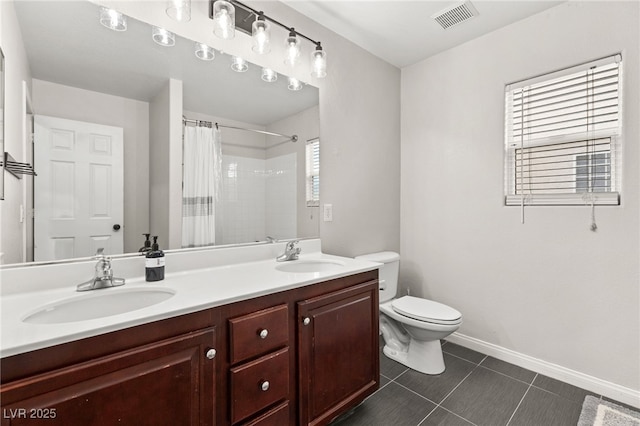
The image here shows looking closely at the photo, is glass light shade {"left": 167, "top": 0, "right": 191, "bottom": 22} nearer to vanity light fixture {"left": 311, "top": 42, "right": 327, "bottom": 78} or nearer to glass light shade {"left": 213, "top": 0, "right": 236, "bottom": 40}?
glass light shade {"left": 213, "top": 0, "right": 236, "bottom": 40}

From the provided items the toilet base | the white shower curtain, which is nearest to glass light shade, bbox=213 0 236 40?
the white shower curtain

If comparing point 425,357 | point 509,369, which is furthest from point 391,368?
point 509,369

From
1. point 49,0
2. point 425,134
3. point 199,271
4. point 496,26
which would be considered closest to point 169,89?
point 49,0

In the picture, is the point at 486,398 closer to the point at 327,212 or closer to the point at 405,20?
the point at 327,212

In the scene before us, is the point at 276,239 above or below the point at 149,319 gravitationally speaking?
above

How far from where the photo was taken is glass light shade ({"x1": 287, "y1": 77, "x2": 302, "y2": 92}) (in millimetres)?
2012

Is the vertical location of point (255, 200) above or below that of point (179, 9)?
below

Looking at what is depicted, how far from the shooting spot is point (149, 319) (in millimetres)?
875

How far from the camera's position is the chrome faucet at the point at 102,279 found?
3.75ft

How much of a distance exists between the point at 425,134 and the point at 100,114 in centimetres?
241

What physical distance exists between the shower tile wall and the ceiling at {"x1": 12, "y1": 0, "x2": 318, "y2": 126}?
A: 295 millimetres

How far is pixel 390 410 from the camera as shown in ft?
5.50

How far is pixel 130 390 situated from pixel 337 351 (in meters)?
0.91

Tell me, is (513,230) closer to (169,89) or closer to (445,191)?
(445,191)
